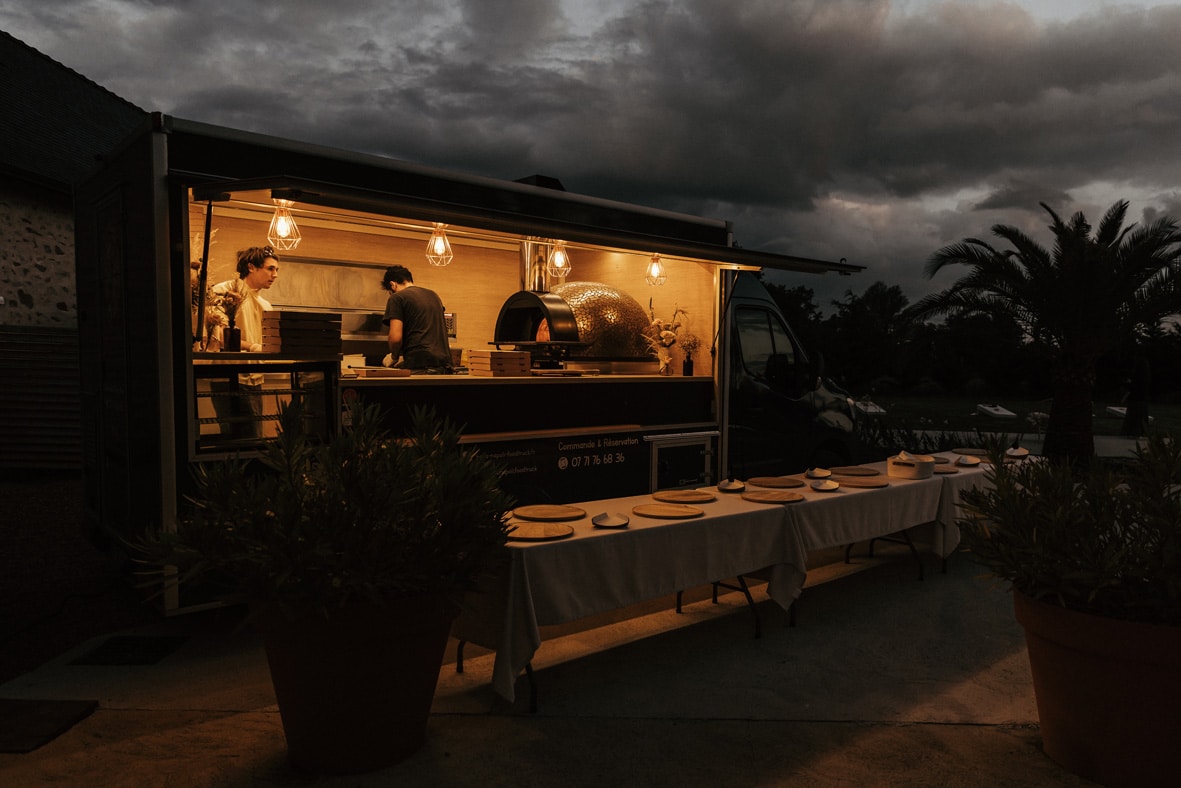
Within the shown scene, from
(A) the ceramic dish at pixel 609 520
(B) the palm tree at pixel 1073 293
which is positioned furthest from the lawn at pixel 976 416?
(A) the ceramic dish at pixel 609 520

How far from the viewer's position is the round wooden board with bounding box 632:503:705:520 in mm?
4172

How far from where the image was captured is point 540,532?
12.2ft

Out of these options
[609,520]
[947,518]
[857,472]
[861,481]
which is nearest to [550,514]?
[609,520]

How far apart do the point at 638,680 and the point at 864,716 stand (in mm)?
1011

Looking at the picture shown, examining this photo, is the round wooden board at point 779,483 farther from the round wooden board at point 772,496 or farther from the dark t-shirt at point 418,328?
the dark t-shirt at point 418,328

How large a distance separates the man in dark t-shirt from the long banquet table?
7.14 ft

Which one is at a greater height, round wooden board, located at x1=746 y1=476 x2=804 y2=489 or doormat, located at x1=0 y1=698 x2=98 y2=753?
round wooden board, located at x1=746 y1=476 x2=804 y2=489

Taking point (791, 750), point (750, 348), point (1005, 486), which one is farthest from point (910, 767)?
point (750, 348)

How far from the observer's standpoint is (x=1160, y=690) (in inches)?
110

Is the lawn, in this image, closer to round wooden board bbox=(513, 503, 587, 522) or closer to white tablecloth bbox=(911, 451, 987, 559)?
white tablecloth bbox=(911, 451, 987, 559)

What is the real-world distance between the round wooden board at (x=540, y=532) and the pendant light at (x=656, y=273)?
3.88 metres

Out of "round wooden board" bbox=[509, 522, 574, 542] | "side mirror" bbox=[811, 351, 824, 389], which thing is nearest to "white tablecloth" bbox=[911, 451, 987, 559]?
"side mirror" bbox=[811, 351, 824, 389]

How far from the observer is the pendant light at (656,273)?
7.39m

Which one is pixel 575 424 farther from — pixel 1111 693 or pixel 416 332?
pixel 1111 693
